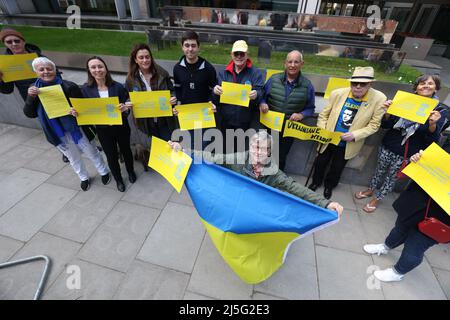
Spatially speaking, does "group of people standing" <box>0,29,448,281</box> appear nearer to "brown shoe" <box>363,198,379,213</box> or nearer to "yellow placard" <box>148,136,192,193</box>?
"brown shoe" <box>363,198,379,213</box>

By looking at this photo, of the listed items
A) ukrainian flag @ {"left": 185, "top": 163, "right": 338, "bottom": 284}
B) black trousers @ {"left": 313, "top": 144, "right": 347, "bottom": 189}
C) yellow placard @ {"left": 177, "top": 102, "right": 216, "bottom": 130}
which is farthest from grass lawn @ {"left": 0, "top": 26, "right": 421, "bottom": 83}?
ukrainian flag @ {"left": 185, "top": 163, "right": 338, "bottom": 284}

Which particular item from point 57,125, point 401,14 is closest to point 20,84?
point 57,125

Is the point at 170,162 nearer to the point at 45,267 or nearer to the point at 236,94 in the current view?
the point at 236,94

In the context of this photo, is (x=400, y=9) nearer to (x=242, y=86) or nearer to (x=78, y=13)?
(x=242, y=86)

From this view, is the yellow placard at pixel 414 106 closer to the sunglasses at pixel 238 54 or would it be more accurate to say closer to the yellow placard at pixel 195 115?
the sunglasses at pixel 238 54

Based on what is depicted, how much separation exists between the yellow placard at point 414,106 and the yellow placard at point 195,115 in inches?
92.0

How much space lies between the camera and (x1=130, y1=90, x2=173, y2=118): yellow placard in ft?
10.1

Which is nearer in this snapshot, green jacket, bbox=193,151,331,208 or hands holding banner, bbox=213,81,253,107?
green jacket, bbox=193,151,331,208

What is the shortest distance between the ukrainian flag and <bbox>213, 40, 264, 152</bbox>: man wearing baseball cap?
1375 mm

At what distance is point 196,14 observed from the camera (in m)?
10.3

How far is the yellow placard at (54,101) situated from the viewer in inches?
115

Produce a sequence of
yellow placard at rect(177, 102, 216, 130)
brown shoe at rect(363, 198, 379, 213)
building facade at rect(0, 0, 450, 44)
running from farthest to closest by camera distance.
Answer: building facade at rect(0, 0, 450, 44) < brown shoe at rect(363, 198, 379, 213) < yellow placard at rect(177, 102, 216, 130)
